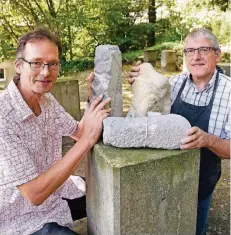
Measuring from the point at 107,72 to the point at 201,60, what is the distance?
2.08 feet

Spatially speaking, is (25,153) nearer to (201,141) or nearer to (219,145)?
(201,141)

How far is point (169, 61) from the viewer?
10.9 meters

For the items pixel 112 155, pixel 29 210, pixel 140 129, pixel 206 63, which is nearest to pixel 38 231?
pixel 29 210

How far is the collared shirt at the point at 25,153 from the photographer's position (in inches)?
69.4

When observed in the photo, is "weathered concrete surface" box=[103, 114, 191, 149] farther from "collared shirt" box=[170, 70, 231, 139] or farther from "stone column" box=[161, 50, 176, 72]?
"stone column" box=[161, 50, 176, 72]

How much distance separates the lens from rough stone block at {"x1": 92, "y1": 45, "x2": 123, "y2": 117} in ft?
6.82

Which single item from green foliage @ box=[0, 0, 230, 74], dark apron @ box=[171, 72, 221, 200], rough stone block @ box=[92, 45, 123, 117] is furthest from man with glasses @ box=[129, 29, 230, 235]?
green foliage @ box=[0, 0, 230, 74]

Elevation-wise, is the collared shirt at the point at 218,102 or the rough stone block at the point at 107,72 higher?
the rough stone block at the point at 107,72

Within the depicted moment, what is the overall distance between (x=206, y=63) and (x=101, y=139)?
2.83ft

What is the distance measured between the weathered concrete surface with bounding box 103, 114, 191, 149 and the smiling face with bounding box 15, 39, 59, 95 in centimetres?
41

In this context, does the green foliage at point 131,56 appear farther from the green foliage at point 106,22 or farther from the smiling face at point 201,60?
the smiling face at point 201,60

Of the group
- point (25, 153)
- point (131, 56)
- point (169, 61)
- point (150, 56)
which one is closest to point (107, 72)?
point (25, 153)

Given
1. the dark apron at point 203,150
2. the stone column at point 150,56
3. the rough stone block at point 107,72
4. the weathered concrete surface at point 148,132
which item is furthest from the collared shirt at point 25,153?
the stone column at point 150,56

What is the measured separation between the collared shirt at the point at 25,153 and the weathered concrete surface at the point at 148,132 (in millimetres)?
419
